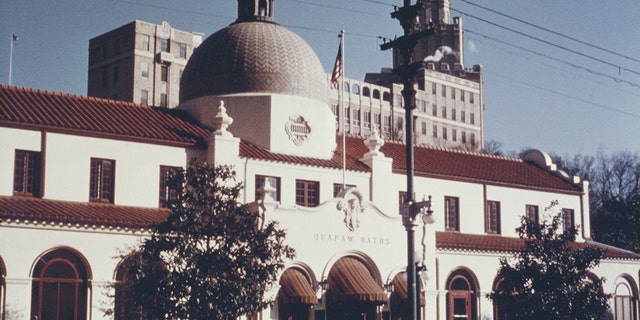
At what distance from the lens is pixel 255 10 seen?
153 feet

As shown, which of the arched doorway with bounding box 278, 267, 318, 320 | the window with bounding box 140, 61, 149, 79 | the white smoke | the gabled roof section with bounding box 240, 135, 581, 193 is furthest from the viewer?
the white smoke

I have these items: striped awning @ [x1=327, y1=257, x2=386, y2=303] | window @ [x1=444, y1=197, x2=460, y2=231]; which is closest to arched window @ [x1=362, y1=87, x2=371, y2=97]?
window @ [x1=444, y1=197, x2=460, y2=231]

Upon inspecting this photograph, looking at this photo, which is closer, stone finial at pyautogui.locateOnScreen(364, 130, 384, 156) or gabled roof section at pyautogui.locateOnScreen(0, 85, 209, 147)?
gabled roof section at pyautogui.locateOnScreen(0, 85, 209, 147)

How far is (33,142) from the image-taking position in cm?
3703

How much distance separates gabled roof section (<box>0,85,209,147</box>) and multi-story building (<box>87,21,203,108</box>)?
2350 inches

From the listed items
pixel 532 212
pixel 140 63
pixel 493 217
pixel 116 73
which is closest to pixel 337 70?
pixel 493 217

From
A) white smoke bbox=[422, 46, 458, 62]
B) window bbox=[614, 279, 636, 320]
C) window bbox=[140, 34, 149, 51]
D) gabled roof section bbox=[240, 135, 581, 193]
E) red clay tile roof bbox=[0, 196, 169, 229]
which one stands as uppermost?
white smoke bbox=[422, 46, 458, 62]

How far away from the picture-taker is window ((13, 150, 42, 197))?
36.6 metres

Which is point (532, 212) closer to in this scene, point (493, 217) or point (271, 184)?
point (493, 217)

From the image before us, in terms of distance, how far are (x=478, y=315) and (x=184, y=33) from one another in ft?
224

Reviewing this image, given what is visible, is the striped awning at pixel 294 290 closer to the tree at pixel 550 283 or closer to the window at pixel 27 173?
the tree at pixel 550 283

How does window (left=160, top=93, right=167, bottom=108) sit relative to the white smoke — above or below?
below

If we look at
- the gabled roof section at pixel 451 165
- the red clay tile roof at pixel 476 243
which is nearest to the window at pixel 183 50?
the gabled roof section at pixel 451 165

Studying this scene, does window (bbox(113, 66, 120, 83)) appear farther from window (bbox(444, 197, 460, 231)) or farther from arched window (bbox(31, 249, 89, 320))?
arched window (bbox(31, 249, 89, 320))
